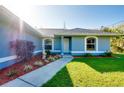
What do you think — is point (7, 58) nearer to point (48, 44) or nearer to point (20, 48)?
point (20, 48)

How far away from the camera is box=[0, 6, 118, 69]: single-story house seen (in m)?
9.95

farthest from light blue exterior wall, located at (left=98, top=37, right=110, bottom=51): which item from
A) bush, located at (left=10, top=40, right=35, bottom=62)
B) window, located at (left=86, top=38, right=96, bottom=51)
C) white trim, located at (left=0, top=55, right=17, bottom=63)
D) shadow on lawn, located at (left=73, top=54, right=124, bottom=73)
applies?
white trim, located at (left=0, top=55, right=17, bottom=63)

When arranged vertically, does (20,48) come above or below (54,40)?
below

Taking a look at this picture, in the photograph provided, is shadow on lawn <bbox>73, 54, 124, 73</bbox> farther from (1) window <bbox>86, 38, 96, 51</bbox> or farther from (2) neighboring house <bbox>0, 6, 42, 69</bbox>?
(2) neighboring house <bbox>0, 6, 42, 69</bbox>

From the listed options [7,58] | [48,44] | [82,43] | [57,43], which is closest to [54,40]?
[57,43]

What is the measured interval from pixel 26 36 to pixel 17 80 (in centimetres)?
862

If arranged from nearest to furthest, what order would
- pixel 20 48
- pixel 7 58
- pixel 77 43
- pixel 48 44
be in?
1. pixel 7 58
2. pixel 20 48
3. pixel 77 43
4. pixel 48 44

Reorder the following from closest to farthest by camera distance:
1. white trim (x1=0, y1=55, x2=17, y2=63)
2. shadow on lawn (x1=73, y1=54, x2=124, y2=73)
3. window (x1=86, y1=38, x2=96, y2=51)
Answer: white trim (x1=0, y1=55, x2=17, y2=63), shadow on lawn (x1=73, y1=54, x2=124, y2=73), window (x1=86, y1=38, x2=96, y2=51)

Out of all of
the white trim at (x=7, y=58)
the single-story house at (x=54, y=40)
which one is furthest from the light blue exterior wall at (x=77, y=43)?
the white trim at (x=7, y=58)

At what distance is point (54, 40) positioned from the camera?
21.2 metres

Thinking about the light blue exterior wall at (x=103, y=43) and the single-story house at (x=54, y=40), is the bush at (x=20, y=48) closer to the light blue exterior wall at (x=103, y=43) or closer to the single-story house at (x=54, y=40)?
Result: the single-story house at (x=54, y=40)

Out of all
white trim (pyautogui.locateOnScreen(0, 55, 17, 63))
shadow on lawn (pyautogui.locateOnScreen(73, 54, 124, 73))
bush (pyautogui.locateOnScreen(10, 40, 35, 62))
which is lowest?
shadow on lawn (pyautogui.locateOnScreen(73, 54, 124, 73))

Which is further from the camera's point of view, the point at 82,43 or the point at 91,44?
the point at 91,44
